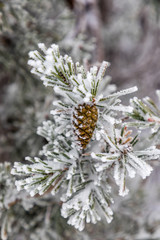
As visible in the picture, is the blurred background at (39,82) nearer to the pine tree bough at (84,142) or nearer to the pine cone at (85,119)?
the pine tree bough at (84,142)

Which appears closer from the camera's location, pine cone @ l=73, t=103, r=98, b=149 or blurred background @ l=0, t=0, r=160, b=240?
pine cone @ l=73, t=103, r=98, b=149

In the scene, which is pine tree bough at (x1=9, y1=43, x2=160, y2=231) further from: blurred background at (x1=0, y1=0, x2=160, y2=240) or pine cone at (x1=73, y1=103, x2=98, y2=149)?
blurred background at (x1=0, y1=0, x2=160, y2=240)

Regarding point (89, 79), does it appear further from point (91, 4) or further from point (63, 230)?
point (91, 4)

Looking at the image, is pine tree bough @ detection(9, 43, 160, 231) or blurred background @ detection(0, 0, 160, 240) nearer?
pine tree bough @ detection(9, 43, 160, 231)

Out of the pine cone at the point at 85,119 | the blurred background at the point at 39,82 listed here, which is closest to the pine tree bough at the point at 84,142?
the pine cone at the point at 85,119

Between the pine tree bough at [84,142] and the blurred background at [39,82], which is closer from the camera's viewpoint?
the pine tree bough at [84,142]

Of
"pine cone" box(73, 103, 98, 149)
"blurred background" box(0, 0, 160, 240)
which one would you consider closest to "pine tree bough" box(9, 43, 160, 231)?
"pine cone" box(73, 103, 98, 149)

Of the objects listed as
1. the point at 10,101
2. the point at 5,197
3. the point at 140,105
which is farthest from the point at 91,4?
the point at 5,197

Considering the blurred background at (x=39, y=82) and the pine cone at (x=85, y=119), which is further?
the blurred background at (x=39, y=82)
